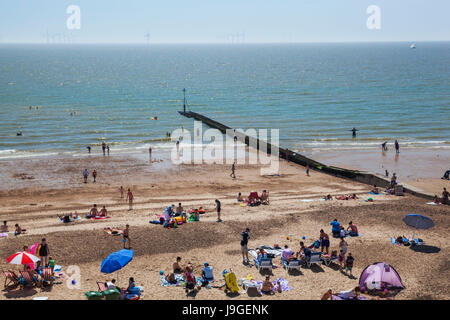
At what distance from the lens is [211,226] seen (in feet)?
68.4

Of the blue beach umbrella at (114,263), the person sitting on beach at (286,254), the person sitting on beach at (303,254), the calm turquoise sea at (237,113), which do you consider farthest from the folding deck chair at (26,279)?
the calm turquoise sea at (237,113)

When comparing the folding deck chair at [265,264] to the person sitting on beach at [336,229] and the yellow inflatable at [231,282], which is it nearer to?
the yellow inflatable at [231,282]

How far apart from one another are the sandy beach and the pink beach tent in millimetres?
403

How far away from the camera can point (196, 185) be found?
106ft

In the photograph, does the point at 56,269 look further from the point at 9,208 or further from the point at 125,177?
the point at 125,177

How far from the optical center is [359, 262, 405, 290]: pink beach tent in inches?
582

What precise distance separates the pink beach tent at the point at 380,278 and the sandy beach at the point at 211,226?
15.9 inches

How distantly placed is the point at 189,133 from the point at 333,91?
50.1 metres

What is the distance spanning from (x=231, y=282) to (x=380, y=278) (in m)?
4.77

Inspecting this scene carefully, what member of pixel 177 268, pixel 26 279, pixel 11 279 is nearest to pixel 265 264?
pixel 177 268

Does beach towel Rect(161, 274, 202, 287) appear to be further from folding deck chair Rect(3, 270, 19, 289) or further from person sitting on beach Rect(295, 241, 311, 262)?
folding deck chair Rect(3, 270, 19, 289)

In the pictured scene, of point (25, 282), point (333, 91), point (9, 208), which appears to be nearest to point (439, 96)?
point (333, 91)

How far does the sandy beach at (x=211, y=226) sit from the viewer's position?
15602 mm

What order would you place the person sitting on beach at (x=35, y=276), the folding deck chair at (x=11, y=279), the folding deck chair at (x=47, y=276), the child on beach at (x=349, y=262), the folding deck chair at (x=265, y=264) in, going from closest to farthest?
1. the folding deck chair at (x=11, y=279)
2. the person sitting on beach at (x=35, y=276)
3. the folding deck chair at (x=47, y=276)
4. the child on beach at (x=349, y=262)
5. the folding deck chair at (x=265, y=264)
